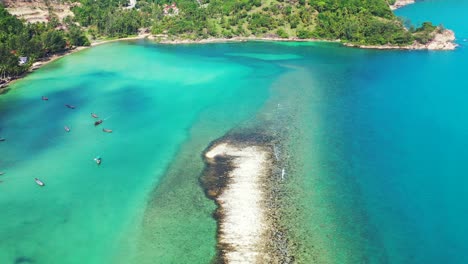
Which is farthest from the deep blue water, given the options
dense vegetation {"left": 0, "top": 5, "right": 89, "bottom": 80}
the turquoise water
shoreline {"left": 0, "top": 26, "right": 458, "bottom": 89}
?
dense vegetation {"left": 0, "top": 5, "right": 89, "bottom": 80}

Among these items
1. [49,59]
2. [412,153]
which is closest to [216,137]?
[412,153]

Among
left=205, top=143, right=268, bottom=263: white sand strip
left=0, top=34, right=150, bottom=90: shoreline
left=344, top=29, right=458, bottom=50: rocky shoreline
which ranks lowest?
left=205, top=143, right=268, bottom=263: white sand strip

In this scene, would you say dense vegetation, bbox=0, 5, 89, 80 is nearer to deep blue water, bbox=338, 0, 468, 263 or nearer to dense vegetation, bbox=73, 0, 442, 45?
dense vegetation, bbox=73, 0, 442, 45

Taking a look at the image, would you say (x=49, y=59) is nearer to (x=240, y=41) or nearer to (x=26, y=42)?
(x=26, y=42)

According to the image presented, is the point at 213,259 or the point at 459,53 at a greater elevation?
the point at 459,53

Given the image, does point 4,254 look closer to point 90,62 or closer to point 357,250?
point 357,250

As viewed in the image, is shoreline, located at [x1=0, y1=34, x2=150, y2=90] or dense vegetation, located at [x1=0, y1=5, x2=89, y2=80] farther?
dense vegetation, located at [x1=0, y1=5, x2=89, y2=80]

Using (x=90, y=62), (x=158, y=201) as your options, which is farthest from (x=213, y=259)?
(x=90, y=62)

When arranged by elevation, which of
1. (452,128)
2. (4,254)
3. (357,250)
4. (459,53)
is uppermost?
(459,53)
